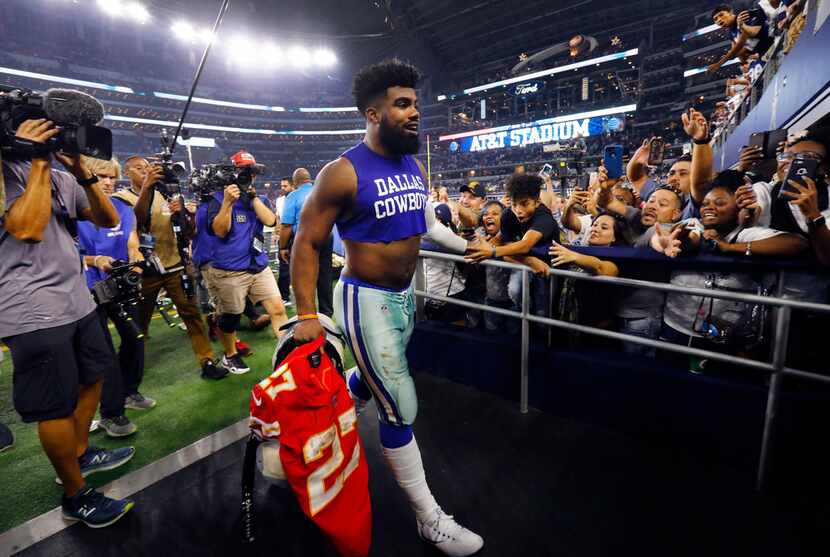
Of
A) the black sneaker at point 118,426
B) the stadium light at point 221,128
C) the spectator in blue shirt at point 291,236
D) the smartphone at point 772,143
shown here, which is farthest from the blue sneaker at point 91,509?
the stadium light at point 221,128

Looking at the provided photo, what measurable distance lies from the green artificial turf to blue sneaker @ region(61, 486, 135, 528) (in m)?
0.34

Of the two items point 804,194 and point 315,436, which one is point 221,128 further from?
point 804,194

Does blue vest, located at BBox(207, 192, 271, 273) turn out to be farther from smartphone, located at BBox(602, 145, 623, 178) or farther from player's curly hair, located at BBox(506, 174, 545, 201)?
smartphone, located at BBox(602, 145, 623, 178)

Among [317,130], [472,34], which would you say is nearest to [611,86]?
[472,34]

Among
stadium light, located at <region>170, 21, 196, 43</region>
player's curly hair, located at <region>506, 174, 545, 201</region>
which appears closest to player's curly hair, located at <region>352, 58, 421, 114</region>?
player's curly hair, located at <region>506, 174, 545, 201</region>

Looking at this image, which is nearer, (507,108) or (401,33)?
(401,33)

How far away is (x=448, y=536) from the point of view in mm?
1729

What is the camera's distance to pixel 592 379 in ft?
8.52

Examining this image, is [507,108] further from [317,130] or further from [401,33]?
[317,130]

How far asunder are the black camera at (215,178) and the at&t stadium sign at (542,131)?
31.3m

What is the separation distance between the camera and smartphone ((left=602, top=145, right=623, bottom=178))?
134 inches

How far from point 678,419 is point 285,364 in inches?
93.4

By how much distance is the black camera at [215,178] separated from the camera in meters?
3.43

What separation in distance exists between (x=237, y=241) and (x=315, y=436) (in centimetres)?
277
